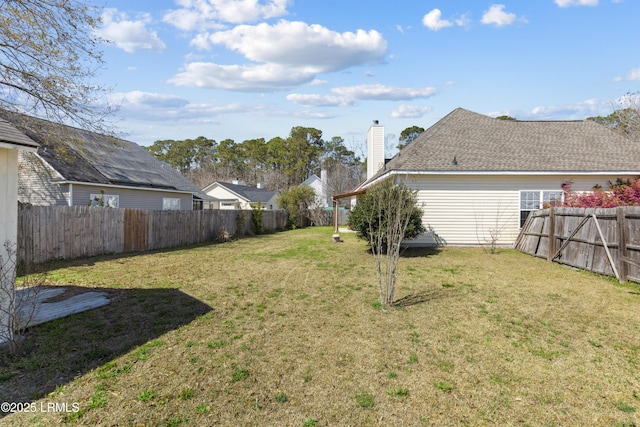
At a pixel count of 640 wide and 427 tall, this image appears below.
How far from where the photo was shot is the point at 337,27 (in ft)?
41.9

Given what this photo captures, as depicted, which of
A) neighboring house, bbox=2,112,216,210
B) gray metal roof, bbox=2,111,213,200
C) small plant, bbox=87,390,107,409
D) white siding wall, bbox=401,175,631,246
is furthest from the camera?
white siding wall, bbox=401,175,631,246

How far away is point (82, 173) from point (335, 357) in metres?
16.0

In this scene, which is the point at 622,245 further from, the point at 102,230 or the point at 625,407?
the point at 102,230

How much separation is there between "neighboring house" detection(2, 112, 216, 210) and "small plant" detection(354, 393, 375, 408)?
12.3 meters

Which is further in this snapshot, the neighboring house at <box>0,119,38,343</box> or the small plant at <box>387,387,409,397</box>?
the neighboring house at <box>0,119,38,343</box>

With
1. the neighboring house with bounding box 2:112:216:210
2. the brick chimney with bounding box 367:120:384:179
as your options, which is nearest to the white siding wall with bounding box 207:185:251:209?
the neighboring house with bounding box 2:112:216:210

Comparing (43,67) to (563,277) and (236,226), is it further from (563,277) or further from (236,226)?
(563,277)

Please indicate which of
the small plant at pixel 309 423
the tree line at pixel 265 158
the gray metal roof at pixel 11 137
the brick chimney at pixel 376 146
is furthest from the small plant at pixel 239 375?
the tree line at pixel 265 158

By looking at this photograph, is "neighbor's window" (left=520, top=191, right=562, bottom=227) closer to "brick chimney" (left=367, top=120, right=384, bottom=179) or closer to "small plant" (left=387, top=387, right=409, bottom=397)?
"brick chimney" (left=367, top=120, right=384, bottom=179)

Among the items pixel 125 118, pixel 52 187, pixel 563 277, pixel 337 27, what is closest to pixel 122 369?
pixel 563 277

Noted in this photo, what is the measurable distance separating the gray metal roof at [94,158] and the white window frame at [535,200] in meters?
14.7

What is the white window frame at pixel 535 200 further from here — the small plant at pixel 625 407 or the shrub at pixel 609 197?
the small plant at pixel 625 407

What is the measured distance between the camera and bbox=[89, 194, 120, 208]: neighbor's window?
15.3m

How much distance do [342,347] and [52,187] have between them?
1596 centimetres
